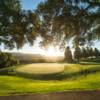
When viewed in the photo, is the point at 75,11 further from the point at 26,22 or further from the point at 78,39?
the point at 26,22

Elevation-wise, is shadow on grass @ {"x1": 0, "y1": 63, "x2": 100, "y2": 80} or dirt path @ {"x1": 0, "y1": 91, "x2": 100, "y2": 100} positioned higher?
shadow on grass @ {"x1": 0, "y1": 63, "x2": 100, "y2": 80}

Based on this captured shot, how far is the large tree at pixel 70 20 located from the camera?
16141 mm

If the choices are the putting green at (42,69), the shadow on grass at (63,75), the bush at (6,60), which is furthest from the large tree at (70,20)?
the bush at (6,60)

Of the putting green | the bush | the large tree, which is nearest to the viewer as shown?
the large tree

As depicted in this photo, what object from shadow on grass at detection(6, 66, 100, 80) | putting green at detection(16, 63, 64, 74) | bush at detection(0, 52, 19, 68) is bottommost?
shadow on grass at detection(6, 66, 100, 80)

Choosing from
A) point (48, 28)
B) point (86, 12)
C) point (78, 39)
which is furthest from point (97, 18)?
point (48, 28)

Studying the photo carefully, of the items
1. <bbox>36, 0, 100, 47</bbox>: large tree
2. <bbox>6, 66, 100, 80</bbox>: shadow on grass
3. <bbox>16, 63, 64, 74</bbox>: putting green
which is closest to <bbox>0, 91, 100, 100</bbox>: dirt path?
<bbox>36, 0, 100, 47</bbox>: large tree

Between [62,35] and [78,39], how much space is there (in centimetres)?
97

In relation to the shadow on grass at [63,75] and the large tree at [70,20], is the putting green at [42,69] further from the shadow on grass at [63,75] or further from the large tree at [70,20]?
the large tree at [70,20]

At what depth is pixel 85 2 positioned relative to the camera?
53.6ft

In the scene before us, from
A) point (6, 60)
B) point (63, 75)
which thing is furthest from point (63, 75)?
point (6, 60)

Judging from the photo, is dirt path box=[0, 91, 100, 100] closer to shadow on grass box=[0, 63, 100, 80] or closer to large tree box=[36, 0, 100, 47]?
large tree box=[36, 0, 100, 47]

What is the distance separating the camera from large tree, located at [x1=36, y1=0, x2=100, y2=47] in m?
16.1

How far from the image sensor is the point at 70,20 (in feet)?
53.2
